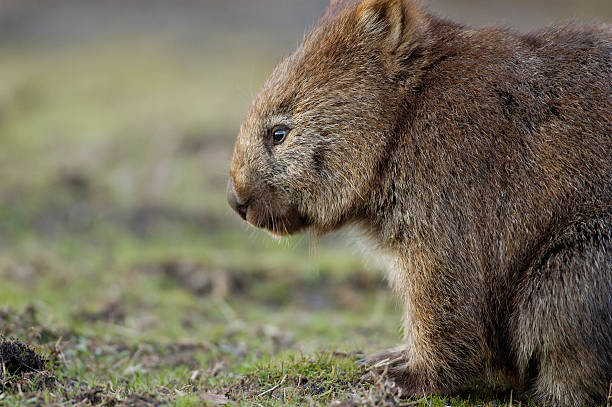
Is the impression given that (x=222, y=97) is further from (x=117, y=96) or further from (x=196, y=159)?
(x=196, y=159)

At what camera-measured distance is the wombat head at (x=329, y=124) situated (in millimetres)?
4254

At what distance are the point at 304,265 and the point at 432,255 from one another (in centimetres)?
412

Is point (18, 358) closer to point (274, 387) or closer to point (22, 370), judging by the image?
point (22, 370)

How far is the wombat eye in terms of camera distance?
14.4 feet

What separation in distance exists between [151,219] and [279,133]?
5137mm

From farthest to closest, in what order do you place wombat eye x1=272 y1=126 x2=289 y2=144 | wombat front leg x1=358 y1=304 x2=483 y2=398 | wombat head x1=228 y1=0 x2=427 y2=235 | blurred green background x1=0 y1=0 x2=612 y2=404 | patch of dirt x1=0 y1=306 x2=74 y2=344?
blurred green background x1=0 y1=0 x2=612 y2=404, patch of dirt x1=0 y1=306 x2=74 y2=344, wombat eye x1=272 y1=126 x2=289 y2=144, wombat head x1=228 y1=0 x2=427 y2=235, wombat front leg x1=358 y1=304 x2=483 y2=398

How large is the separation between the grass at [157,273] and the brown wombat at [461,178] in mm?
378

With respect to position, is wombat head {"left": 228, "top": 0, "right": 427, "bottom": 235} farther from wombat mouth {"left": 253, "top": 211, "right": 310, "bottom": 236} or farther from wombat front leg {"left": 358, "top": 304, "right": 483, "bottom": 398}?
wombat front leg {"left": 358, "top": 304, "right": 483, "bottom": 398}

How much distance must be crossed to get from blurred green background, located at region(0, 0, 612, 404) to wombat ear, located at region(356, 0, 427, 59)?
822 millimetres

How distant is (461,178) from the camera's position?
4039 mm

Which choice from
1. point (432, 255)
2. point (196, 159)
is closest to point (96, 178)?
point (196, 159)

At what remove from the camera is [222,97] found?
13750mm

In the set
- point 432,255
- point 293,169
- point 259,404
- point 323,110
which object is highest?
point 323,110

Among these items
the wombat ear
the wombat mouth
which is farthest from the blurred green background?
the wombat ear
